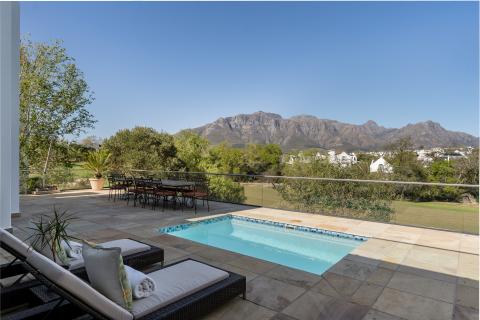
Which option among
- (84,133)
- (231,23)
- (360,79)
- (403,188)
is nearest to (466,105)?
(360,79)

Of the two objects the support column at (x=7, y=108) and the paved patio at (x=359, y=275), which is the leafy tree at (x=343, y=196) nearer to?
the paved patio at (x=359, y=275)

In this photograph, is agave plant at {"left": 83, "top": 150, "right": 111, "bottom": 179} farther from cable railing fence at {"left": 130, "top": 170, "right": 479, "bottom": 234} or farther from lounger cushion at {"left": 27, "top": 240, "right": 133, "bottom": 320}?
lounger cushion at {"left": 27, "top": 240, "right": 133, "bottom": 320}

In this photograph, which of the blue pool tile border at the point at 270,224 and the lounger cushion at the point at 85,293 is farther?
the blue pool tile border at the point at 270,224

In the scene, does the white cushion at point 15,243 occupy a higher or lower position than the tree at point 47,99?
lower

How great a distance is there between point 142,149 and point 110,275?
15.7 meters

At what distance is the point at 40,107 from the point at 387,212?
13180mm

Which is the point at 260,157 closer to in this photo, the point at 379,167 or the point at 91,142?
the point at 91,142

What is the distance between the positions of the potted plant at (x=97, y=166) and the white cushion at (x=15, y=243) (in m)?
9.87

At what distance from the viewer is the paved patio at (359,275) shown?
2757 mm

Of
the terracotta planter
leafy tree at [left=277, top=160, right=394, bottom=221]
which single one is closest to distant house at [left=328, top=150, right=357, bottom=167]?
leafy tree at [left=277, top=160, right=394, bottom=221]

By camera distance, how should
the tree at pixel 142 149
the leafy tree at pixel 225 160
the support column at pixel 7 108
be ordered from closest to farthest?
1. the support column at pixel 7 108
2. the tree at pixel 142 149
3. the leafy tree at pixel 225 160

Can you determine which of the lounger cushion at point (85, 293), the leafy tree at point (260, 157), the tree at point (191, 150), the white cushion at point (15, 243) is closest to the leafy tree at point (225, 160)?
the tree at point (191, 150)

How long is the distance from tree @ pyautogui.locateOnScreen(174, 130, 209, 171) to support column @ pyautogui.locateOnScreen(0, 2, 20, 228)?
12337mm

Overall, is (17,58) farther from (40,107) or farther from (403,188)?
(403,188)
